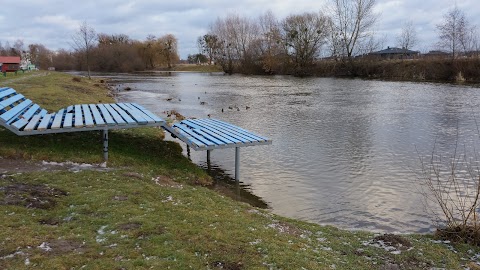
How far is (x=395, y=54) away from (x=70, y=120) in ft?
240

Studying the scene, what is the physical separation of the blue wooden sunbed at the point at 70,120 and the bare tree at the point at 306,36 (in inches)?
2457

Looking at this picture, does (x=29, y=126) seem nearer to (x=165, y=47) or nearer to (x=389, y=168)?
(x=389, y=168)

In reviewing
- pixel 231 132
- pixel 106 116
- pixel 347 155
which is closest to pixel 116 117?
pixel 106 116

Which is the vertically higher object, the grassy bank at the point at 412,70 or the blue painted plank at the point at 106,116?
the grassy bank at the point at 412,70

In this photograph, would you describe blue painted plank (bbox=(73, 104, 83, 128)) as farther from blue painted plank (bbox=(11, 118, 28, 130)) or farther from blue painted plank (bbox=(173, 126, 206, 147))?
blue painted plank (bbox=(173, 126, 206, 147))

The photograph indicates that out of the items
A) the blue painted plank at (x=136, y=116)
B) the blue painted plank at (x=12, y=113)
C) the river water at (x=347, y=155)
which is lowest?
the river water at (x=347, y=155)

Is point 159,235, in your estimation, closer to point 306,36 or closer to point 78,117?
point 78,117

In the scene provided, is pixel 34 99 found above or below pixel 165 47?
below

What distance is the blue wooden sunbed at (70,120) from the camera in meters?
8.63

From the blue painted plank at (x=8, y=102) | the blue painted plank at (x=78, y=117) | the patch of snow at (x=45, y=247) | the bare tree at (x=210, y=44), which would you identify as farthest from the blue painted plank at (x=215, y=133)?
the bare tree at (x=210, y=44)

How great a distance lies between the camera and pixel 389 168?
11.9 metres

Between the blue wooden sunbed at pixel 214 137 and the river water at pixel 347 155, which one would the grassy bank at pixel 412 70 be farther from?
the blue wooden sunbed at pixel 214 137

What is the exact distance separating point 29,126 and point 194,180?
12.9 ft

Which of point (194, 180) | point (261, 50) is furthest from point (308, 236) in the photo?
point (261, 50)
